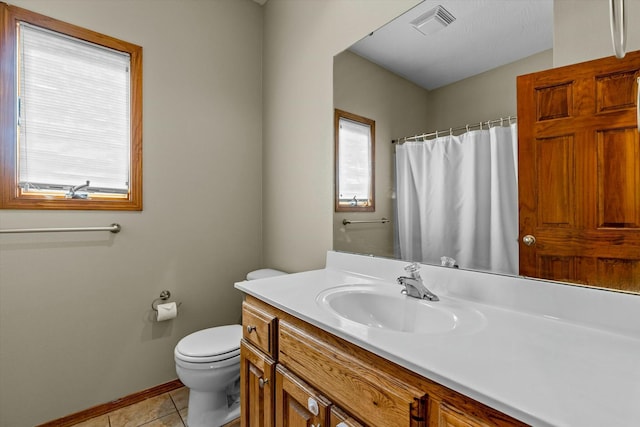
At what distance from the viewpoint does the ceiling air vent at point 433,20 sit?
1181 mm

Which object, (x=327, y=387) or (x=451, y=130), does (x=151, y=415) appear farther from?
(x=451, y=130)

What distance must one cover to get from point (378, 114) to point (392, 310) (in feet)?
2.94

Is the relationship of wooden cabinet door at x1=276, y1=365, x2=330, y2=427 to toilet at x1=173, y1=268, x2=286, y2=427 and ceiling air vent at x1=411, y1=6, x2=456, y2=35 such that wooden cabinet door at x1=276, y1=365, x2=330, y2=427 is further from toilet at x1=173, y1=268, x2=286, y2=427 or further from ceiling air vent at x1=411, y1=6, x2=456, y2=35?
ceiling air vent at x1=411, y1=6, x2=456, y2=35

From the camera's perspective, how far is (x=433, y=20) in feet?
4.03

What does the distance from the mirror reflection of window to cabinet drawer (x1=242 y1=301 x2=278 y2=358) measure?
74 centimetres

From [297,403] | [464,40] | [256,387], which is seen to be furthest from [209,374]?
[464,40]

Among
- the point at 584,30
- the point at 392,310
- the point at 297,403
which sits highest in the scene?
the point at 584,30

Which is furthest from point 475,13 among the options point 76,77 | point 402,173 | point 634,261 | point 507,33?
point 76,77

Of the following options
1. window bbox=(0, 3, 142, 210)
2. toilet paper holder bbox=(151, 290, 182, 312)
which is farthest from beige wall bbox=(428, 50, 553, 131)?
toilet paper holder bbox=(151, 290, 182, 312)

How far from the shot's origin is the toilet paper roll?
1.81m

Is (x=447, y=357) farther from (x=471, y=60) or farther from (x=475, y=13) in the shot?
(x=475, y=13)

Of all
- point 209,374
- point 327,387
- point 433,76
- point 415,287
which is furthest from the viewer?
point 209,374

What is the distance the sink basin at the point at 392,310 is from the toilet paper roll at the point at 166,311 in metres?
1.22

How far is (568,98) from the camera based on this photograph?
2.86ft
